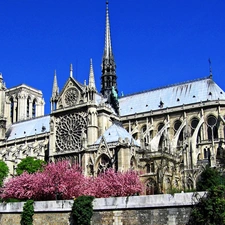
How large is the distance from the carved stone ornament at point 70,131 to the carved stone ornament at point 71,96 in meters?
1.86

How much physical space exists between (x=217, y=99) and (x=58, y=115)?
71.1 feet

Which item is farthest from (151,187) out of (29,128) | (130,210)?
(29,128)

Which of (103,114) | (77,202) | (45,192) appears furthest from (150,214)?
(103,114)

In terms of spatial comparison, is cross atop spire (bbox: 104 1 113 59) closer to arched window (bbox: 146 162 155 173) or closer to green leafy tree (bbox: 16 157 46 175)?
green leafy tree (bbox: 16 157 46 175)

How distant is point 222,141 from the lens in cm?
5116

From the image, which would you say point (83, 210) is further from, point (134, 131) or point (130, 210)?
point (134, 131)

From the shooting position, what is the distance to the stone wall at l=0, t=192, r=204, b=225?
25422 mm

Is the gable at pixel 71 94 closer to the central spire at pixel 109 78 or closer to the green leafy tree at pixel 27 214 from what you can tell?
the central spire at pixel 109 78

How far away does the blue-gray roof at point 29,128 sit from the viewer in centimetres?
7562

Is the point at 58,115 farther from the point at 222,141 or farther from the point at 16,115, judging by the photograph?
the point at 16,115

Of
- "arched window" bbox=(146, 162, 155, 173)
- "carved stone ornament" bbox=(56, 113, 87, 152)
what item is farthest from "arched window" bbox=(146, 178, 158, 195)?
"carved stone ornament" bbox=(56, 113, 87, 152)

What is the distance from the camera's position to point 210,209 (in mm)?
23891

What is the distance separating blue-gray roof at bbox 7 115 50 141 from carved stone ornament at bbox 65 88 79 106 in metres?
15.0

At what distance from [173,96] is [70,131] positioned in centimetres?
1636
